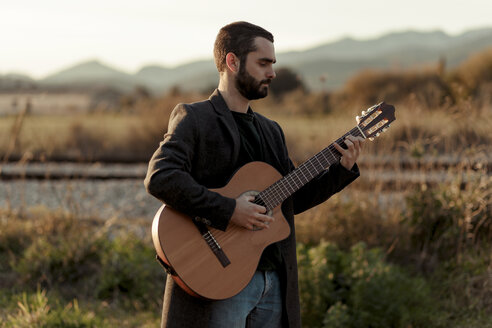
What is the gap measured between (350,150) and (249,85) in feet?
1.92

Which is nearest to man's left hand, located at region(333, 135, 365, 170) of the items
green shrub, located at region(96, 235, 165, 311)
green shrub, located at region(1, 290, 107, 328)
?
green shrub, located at region(1, 290, 107, 328)

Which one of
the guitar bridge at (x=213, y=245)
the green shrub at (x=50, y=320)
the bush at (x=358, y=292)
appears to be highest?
the guitar bridge at (x=213, y=245)

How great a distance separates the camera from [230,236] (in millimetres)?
2424

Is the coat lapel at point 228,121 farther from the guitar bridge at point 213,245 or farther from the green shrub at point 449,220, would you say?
the green shrub at point 449,220

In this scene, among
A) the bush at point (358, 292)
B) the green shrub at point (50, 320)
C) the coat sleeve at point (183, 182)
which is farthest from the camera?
the bush at point (358, 292)

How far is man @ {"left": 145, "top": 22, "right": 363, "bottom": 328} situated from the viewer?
7.45 ft

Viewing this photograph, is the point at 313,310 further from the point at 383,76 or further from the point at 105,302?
the point at 383,76

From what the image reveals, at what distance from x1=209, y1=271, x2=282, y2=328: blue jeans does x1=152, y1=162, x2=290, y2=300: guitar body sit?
0.08 metres

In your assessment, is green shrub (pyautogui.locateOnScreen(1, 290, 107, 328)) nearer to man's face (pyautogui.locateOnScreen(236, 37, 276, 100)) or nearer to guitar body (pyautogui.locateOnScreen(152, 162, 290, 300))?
guitar body (pyautogui.locateOnScreen(152, 162, 290, 300))

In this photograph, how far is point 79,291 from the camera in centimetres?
479

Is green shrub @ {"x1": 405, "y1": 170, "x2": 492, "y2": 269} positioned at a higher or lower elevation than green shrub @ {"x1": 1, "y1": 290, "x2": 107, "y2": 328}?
higher

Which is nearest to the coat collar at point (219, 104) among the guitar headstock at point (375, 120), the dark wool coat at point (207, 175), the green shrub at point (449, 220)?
the dark wool coat at point (207, 175)

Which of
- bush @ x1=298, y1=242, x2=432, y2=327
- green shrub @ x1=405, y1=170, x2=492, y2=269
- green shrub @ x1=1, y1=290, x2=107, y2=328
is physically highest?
green shrub @ x1=405, y1=170, x2=492, y2=269

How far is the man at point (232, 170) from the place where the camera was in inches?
89.4
